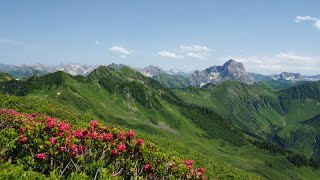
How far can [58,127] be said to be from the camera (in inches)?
1147

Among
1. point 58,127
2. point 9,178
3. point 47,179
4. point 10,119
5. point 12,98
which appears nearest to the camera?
point 9,178

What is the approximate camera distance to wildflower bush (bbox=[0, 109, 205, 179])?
27094 mm

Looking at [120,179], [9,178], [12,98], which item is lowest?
[12,98]

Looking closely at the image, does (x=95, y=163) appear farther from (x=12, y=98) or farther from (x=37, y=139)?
(x=12, y=98)

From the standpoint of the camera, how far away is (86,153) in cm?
2844

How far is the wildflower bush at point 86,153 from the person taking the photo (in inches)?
1067

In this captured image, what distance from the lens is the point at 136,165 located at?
97.8 ft

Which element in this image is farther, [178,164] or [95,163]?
[178,164]

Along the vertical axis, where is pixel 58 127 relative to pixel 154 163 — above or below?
above

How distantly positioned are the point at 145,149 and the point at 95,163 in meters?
5.19

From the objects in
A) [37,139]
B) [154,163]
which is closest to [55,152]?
[37,139]

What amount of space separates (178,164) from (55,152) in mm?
9662

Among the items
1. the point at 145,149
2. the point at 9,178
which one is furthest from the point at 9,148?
the point at 145,149

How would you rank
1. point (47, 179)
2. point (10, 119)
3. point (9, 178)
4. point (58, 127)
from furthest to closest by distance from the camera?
point (10, 119) < point (58, 127) < point (47, 179) < point (9, 178)
